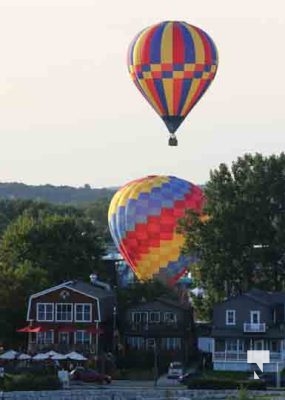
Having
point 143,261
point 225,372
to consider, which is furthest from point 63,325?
point 143,261

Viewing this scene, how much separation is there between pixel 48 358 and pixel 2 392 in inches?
630

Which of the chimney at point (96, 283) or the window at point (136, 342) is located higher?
the chimney at point (96, 283)

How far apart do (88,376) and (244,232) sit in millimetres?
19571

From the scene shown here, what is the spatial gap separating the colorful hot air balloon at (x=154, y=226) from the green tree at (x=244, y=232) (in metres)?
11.4

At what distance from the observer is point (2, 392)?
3105 inches

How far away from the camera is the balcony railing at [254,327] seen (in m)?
99.4

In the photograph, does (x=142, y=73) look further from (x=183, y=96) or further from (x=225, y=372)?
(x=225, y=372)

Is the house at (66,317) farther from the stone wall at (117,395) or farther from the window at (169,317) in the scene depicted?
the stone wall at (117,395)

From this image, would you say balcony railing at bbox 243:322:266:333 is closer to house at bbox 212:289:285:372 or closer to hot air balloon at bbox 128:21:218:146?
house at bbox 212:289:285:372

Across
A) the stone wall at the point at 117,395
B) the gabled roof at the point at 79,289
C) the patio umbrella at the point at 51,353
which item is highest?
the gabled roof at the point at 79,289

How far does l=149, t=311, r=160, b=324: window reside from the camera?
333 feet

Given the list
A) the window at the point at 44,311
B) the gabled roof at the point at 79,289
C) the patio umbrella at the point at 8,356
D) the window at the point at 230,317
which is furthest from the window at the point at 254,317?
the patio umbrella at the point at 8,356

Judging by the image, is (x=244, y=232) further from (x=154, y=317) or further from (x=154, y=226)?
(x=154, y=226)

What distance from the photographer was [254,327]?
99.6m
